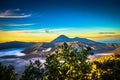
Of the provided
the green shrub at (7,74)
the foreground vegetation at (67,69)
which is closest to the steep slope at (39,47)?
the foreground vegetation at (67,69)

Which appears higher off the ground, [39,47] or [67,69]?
[67,69]

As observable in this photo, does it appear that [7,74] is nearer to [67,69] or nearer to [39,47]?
[67,69]

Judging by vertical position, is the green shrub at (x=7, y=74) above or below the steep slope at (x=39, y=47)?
above

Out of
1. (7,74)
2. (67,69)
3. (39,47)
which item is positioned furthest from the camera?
(39,47)

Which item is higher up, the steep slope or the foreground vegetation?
the foreground vegetation

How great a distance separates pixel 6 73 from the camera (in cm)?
711

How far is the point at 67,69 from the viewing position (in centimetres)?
698

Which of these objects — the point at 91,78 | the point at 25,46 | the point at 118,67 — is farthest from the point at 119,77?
the point at 25,46

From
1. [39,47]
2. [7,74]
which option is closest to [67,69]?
[7,74]

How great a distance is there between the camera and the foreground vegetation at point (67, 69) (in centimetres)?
674

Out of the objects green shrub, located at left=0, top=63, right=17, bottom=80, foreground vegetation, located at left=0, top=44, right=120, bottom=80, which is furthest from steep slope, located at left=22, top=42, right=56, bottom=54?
green shrub, located at left=0, top=63, right=17, bottom=80

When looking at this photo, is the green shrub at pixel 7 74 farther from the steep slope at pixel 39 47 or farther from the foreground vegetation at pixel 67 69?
the steep slope at pixel 39 47

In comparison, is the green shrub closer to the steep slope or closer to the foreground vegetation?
the foreground vegetation

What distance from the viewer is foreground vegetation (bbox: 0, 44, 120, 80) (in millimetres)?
6738
